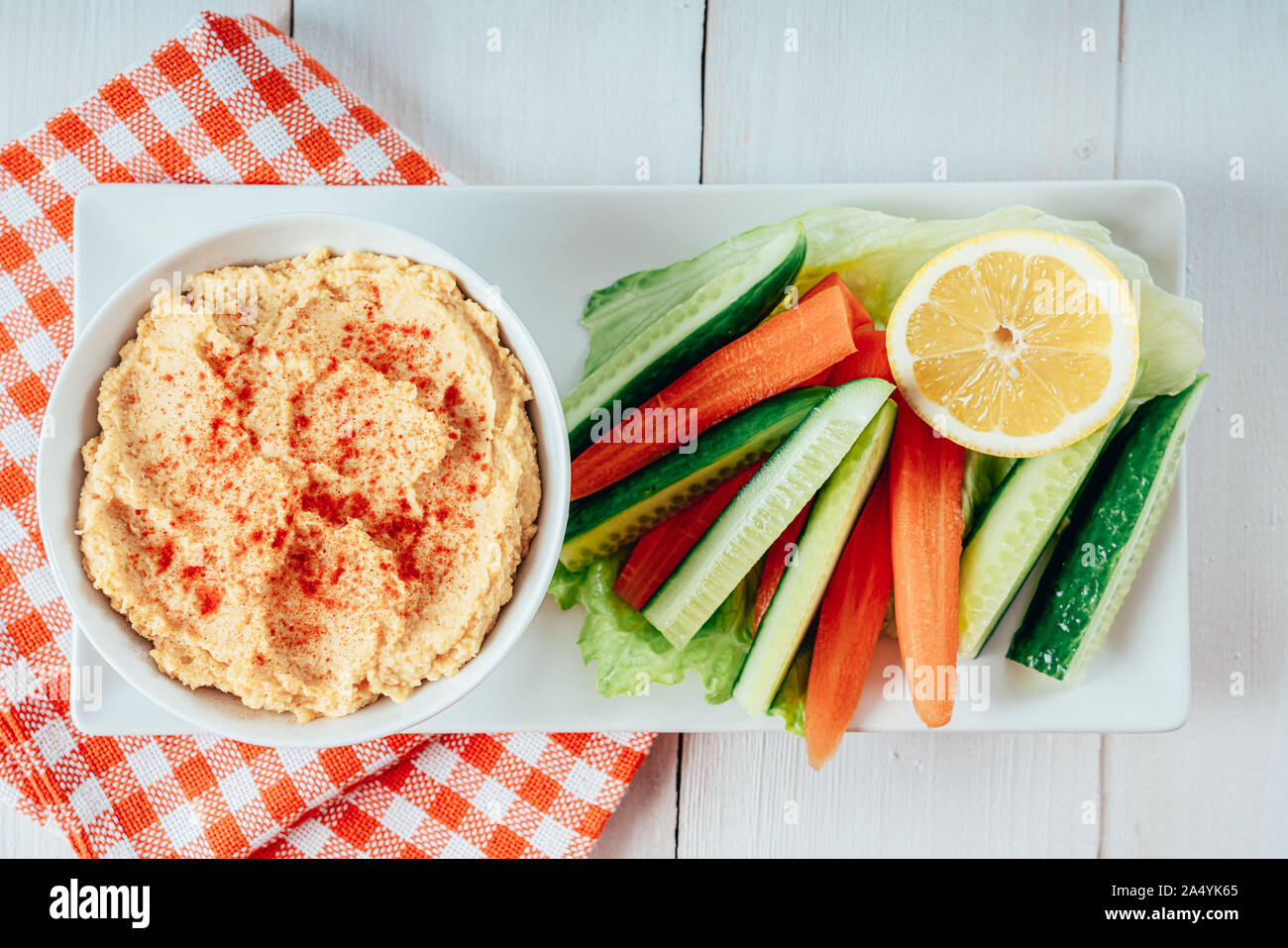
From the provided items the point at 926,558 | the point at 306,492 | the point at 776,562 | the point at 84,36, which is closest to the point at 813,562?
the point at 776,562

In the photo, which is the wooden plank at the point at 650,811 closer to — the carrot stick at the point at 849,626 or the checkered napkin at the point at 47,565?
the checkered napkin at the point at 47,565

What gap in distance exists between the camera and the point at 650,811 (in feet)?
7.76

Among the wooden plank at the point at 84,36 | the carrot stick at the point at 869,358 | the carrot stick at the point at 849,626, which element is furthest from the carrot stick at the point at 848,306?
the wooden plank at the point at 84,36

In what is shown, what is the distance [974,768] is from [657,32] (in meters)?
1.89

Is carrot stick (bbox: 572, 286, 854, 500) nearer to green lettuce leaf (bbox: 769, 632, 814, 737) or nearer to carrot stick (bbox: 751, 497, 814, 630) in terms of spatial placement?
carrot stick (bbox: 751, 497, 814, 630)

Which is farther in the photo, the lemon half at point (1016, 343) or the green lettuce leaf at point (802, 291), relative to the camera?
the green lettuce leaf at point (802, 291)

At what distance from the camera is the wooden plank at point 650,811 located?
236cm

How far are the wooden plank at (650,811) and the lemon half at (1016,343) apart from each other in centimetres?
102

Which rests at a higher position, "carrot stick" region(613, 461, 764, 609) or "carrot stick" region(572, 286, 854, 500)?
"carrot stick" region(572, 286, 854, 500)

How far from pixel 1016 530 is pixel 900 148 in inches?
37.9

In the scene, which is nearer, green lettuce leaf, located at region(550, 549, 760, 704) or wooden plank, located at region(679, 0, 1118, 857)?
green lettuce leaf, located at region(550, 549, 760, 704)

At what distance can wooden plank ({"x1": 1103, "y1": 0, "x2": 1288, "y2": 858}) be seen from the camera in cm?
235

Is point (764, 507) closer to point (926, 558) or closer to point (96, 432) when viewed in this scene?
point (926, 558)

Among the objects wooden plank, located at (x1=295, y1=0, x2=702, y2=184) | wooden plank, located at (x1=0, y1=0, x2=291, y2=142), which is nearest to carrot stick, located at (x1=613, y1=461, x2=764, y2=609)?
wooden plank, located at (x1=295, y1=0, x2=702, y2=184)
